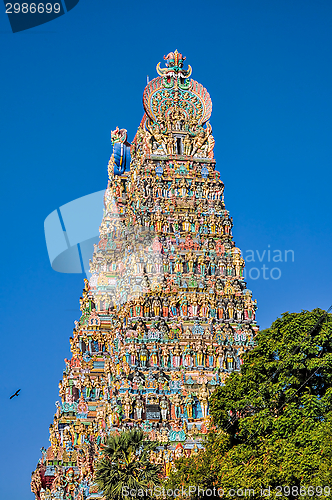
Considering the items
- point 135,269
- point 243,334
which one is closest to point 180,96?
point 135,269

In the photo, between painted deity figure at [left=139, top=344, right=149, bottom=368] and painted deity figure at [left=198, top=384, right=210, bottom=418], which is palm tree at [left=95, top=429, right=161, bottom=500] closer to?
painted deity figure at [left=198, top=384, right=210, bottom=418]

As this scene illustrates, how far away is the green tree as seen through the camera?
3491cm

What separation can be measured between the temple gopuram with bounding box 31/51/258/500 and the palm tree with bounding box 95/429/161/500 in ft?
19.8

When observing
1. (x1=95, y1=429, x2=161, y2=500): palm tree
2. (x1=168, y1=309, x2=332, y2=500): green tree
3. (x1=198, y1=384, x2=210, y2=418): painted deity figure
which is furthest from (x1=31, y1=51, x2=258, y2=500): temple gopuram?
(x1=168, y1=309, x2=332, y2=500): green tree

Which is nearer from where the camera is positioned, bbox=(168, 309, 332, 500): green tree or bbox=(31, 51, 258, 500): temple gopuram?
bbox=(168, 309, 332, 500): green tree

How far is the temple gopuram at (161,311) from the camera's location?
2037 inches

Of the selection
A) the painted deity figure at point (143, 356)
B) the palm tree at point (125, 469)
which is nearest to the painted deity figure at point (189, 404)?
the painted deity figure at point (143, 356)

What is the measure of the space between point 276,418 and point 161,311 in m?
17.5

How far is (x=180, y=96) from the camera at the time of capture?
6331 centimetres

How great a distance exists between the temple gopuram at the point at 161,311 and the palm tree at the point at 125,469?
605 cm

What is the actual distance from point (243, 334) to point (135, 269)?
8208 millimetres

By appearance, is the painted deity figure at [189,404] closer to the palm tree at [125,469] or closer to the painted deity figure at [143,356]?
the painted deity figure at [143,356]

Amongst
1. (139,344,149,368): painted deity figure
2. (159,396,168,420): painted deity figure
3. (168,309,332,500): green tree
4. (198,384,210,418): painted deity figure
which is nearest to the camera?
(168,309,332,500): green tree

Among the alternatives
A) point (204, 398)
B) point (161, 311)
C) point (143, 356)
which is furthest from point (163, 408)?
point (161, 311)
